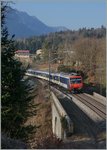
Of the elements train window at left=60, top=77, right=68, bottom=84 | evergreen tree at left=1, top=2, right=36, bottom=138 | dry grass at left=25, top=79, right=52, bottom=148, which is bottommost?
dry grass at left=25, top=79, right=52, bottom=148

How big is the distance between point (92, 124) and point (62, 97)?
66.0 ft

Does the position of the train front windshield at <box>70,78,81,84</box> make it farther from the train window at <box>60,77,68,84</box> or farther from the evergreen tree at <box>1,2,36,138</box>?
the evergreen tree at <box>1,2,36,138</box>

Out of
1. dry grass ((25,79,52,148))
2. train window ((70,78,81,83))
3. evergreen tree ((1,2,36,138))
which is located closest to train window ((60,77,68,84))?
train window ((70,78,81,83))

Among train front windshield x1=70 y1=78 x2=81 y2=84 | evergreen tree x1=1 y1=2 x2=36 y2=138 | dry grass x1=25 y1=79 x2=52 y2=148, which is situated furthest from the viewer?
train front windshield x1=70 y1=78 x2=81 y2=84

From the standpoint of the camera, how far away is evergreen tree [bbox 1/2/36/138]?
15.9 m

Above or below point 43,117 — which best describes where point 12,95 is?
above

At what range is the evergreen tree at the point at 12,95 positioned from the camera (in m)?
15.9

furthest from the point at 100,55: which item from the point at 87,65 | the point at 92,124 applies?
the point at 92,124

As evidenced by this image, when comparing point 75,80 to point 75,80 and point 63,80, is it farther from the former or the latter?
point 63,80

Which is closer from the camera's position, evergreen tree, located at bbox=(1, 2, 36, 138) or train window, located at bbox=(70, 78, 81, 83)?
evergreen tree, located at bbox=(1, 2, 36, 138)

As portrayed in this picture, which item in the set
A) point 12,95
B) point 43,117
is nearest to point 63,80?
point 43,117

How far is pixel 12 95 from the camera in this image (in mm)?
16156

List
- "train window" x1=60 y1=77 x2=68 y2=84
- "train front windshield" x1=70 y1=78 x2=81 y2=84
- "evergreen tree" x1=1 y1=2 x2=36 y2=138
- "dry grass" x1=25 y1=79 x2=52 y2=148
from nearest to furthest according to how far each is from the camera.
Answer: "evergreen tree" x1=1 y1=2 x2=36 y2=138
"dry grass" x1=25 y1=79 x2=52 y2=148
"train front windshield" x1=70 y1=78 x2=81 y2=84
"train window" x1=60 y1=77 x2=68 y2=84

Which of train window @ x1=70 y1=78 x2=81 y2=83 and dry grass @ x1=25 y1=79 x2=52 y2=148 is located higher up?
train window @ x1=70 y1=78 x2=81 y2=83
